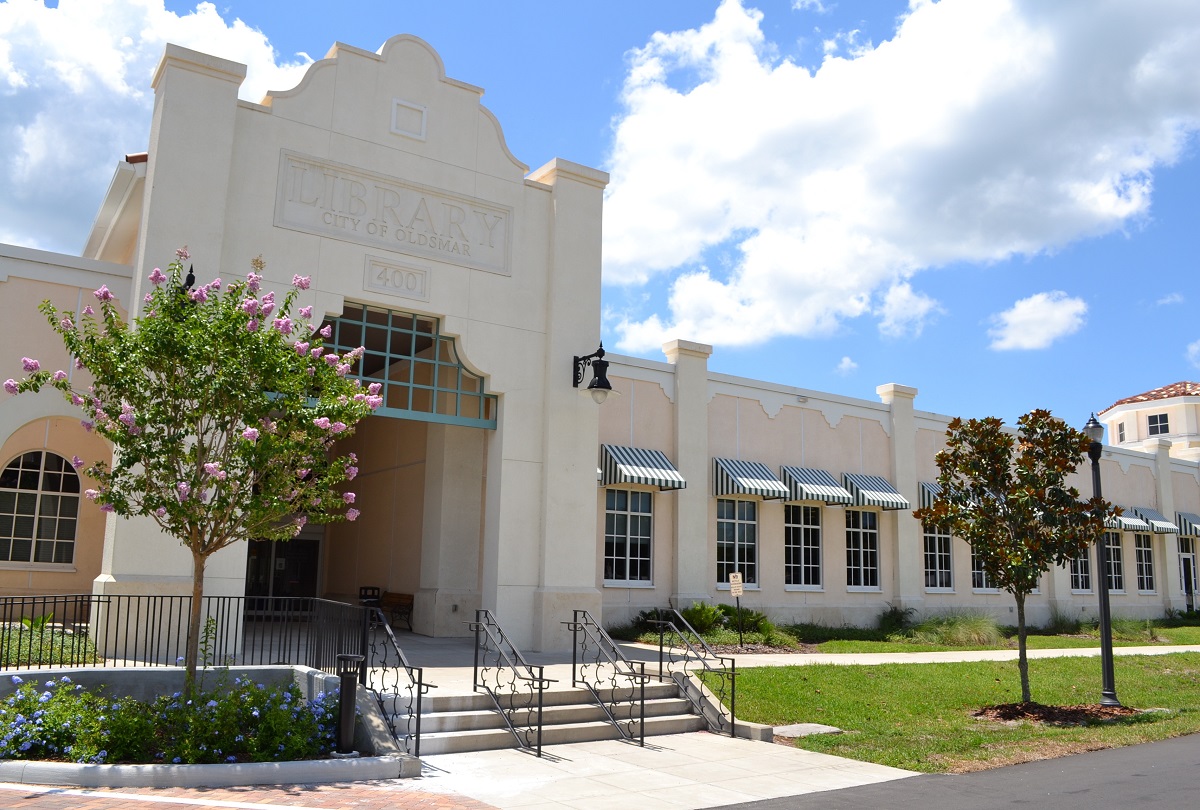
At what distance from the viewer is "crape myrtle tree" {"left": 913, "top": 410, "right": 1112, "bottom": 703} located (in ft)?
48.6

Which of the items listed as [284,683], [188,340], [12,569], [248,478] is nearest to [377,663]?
[284,683]

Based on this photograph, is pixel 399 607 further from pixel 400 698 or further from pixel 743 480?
pixel 400 698

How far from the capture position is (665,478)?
2127 cm

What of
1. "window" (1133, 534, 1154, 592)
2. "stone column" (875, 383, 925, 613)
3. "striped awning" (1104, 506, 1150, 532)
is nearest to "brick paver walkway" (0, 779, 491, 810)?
"stone column" (875, 383, 925, 613)

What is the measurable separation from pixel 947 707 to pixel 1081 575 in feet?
67.2

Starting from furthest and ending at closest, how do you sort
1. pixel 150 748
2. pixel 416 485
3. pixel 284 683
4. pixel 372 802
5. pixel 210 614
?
pixel 416 485 → pixel 210 614 → pixel 284 683 → pixel 150 748 → pixel 372 802

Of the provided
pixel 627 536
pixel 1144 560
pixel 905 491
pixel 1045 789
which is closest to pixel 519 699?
pixel 1045 789

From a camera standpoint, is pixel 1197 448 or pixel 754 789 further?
pixel 1197 448

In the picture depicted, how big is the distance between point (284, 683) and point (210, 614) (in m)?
3.09

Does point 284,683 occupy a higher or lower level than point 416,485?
lower

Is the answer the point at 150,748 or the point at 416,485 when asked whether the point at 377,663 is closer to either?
the point at 150,748

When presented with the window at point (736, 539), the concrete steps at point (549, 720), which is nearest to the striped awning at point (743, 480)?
the window at point (736, 539)

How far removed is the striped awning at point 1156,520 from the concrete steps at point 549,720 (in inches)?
1050

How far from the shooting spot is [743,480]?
75.5ft
